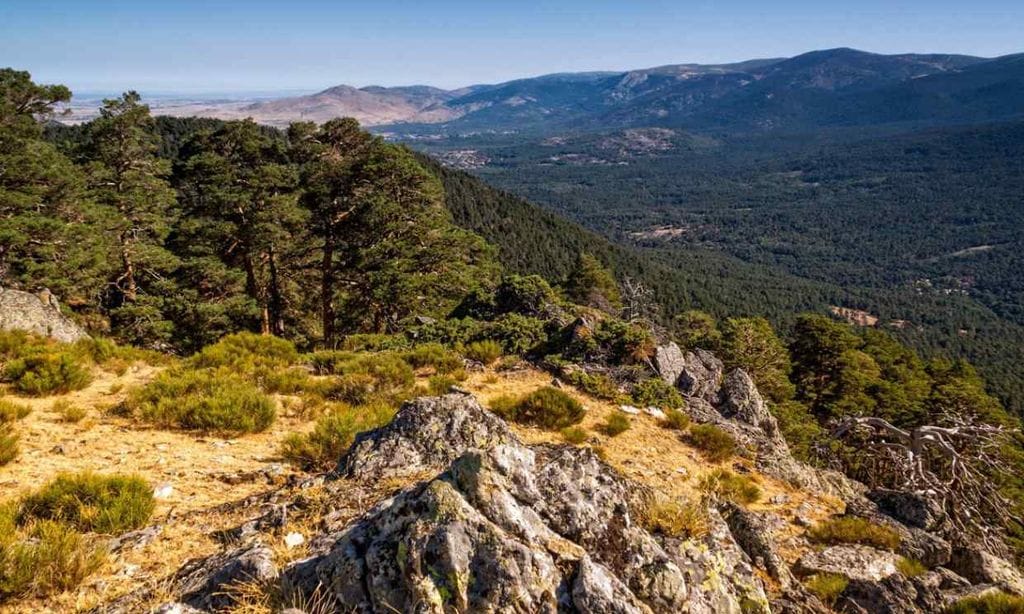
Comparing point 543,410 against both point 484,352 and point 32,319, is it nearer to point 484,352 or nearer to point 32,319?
point 484,352

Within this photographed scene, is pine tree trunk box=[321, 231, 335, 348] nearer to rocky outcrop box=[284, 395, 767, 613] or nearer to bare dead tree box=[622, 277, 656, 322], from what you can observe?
bare dead tree box=[622, 277, 656, 322]

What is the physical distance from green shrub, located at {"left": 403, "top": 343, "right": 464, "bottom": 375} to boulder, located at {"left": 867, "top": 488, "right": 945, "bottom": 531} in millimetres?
8725

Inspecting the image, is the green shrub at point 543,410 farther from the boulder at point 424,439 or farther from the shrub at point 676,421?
the boulder at point 424,439

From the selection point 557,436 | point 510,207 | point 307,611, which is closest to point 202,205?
point 557,436

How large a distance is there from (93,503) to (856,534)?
937cm

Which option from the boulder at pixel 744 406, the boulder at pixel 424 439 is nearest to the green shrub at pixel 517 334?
the boulder at pixel 744 406

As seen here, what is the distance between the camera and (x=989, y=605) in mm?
5117

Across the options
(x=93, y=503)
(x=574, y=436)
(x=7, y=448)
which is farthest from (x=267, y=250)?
(x=93, y=503)

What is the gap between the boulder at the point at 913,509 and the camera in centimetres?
809

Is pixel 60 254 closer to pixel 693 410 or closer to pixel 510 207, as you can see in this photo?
pixel 693 410

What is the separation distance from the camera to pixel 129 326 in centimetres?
2089

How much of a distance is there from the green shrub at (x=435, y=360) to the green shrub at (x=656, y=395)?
4.29 metres

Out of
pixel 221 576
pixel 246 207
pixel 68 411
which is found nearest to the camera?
pixel 221 576

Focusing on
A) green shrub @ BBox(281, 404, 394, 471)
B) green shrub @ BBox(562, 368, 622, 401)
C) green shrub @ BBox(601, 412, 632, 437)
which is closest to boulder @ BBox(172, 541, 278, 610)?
green shrub @ BBox(281, 404, 394, 471)
